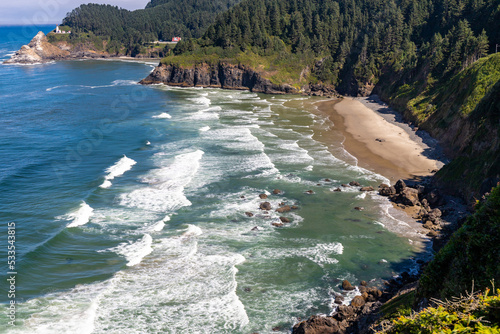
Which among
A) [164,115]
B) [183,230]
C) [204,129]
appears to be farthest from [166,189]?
[164,115]

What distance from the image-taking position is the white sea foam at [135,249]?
95.7 feet

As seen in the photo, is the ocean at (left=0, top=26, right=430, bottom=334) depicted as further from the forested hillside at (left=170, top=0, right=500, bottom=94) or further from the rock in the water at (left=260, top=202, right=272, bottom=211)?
the forested hillside at (left=170, top=0, right=500, bottom=94)

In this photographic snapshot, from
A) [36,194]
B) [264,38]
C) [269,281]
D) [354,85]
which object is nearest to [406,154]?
[269,281]

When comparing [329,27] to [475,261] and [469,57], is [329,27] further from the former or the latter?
[475,261]

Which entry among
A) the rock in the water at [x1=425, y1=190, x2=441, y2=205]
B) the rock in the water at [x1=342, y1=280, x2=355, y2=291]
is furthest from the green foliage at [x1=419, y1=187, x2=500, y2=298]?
the rock in the water at [x1=425, y1=190, x2=441, y2=205]

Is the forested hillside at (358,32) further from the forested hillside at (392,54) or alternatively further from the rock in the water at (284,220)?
the rock in the water at (284,220)

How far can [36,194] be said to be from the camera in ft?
134

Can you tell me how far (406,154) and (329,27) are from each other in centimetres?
9517

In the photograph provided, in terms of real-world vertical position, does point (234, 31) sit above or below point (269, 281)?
above

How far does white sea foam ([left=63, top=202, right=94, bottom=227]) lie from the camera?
34.9 meters

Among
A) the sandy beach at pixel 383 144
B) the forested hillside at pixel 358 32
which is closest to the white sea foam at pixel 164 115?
the sandy beach at pixel 383 144

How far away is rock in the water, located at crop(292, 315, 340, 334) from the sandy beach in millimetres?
28180

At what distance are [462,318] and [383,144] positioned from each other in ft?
179

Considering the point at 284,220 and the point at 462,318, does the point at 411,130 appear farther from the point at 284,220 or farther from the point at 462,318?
the point at 462,318
